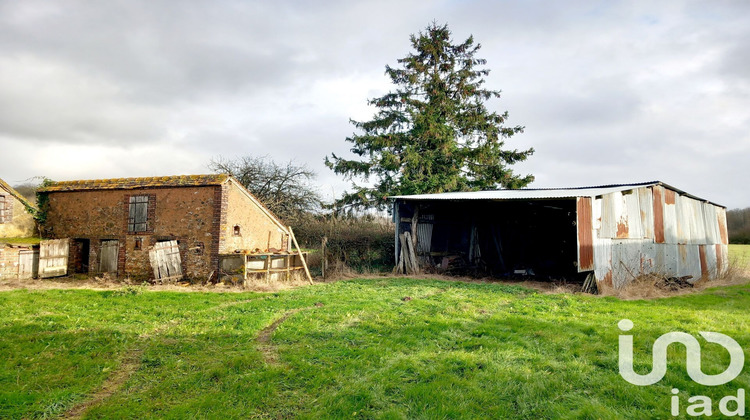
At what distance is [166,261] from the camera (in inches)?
564

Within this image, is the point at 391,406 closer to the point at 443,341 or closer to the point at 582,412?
the point at 582,412

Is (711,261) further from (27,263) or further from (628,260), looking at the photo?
(27,263)

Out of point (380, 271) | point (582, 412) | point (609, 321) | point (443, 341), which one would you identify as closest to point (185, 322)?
point (443, 341)

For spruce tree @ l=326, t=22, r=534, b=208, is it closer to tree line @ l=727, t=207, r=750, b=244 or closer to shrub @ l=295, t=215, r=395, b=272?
shrub @ l=295, t=215, r=395, b=272

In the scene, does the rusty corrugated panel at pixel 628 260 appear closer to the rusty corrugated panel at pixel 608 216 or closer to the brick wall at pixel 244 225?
the rusty corrugated panel at pixel 608 216

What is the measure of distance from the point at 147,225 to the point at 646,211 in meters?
18.8

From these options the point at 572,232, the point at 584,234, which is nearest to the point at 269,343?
the point at 584,234

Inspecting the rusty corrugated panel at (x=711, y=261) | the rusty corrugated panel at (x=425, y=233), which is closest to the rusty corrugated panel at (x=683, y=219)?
the rusty corrugated panel at (x=711, y=261)

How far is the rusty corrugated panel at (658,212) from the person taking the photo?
15.4 metres

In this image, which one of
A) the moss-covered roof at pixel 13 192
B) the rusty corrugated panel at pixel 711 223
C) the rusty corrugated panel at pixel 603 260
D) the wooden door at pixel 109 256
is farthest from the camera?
the rusty corrugated panel at pixel 711 223

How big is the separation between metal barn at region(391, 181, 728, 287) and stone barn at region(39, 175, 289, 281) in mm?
6854

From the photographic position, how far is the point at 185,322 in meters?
7.95

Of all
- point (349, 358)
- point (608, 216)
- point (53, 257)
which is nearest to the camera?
point (349, 358)
